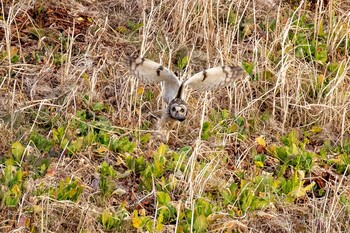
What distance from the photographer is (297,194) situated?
19.0ft

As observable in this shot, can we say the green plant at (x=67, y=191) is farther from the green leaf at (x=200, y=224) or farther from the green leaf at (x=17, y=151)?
the green leaf at (x=200, y=224)

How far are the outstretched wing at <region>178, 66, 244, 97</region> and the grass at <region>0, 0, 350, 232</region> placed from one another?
40 cm

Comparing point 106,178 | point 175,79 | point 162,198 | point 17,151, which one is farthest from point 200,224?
point 17,151

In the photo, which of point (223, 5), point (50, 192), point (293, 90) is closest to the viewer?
point (50, 192)

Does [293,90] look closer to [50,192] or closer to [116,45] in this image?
[116,45]

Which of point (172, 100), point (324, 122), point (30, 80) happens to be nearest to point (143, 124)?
point (172, 100)

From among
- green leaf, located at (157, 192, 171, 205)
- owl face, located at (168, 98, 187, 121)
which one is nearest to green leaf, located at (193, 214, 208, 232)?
green leaf, located at (157, 192, 171, 205)

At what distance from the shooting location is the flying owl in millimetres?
5875

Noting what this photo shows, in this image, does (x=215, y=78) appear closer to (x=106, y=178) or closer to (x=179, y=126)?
(x=179, y=126)

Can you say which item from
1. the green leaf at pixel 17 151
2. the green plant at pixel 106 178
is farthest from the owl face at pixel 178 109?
the green leaf at pixel 17 151

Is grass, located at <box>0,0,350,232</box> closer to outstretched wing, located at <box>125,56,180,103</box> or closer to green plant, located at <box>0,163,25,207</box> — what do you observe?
green plant, located at <box>0,163,25,207</box>

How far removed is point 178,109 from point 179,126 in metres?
0.64

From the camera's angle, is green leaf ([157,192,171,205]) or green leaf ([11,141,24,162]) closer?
green leaf ([157,192,171,205])

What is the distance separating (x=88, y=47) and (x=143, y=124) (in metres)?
0.97
